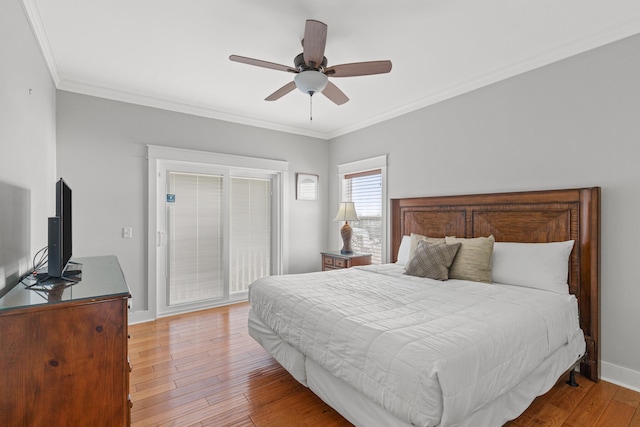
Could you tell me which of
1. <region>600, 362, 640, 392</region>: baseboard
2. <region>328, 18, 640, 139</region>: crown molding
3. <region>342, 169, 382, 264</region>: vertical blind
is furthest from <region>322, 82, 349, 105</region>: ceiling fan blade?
<region>600, 362, 640, 392</region>: baseboard

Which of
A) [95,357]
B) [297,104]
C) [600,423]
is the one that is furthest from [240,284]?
[600,423]

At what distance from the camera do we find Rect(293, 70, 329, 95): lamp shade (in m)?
2.24

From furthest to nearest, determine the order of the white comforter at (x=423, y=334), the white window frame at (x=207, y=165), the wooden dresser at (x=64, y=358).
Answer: the white window frame at (x=207, y=165) < the white comforter at (x=423, y=334) < the wooden dresser at (x=64, y=358)

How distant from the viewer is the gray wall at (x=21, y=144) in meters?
1.61

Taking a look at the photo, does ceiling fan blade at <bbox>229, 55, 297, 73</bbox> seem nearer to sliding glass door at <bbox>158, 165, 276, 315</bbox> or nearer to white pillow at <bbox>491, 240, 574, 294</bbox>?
sliding glass door at <bbox>158, 165, 276, 315</bbox>

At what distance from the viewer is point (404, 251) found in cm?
356

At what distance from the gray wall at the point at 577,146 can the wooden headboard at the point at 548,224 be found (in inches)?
4.3

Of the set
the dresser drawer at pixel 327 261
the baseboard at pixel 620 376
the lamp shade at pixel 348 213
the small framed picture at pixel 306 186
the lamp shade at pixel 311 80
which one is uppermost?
the lamp shade at pixel 311 80

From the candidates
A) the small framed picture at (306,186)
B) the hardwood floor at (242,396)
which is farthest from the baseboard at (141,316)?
the small framed picture at (306,186)

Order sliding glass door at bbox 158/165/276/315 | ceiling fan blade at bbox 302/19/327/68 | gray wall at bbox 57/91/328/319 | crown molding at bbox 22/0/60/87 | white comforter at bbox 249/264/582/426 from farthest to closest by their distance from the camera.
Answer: sliding glass door at bbox 158/165/276/315 < gray wall at bbox 57/91/328/319 < crown molding at bbox 22/0/60/87 < ceiling fan blade at bbox 302/19/327/68 < white comforter at bbox 249/264/582/426

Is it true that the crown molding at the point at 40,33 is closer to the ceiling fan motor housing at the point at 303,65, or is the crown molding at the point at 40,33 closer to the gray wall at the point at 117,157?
the gray wall at the point at 117,157

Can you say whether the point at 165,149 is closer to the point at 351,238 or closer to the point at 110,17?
the point at 110,17

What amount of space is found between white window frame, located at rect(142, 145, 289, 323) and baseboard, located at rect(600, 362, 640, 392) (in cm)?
359

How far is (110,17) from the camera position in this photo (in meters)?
2.17
